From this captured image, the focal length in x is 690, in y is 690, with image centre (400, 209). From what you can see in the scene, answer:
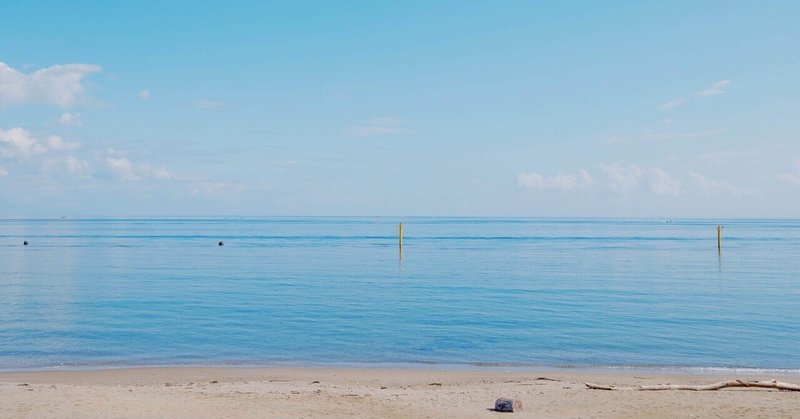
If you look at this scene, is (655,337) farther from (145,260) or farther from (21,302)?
(145,260)

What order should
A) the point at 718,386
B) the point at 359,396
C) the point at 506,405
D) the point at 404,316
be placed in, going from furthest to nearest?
the point at 404,316, the point at 718,386, the point at 359,396, the point at 506,405

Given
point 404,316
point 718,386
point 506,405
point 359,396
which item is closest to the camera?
point 506,405

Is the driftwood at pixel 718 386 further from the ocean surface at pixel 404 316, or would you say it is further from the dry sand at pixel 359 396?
the ocean surface at pixel 404 316

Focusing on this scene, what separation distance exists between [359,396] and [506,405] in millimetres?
2901

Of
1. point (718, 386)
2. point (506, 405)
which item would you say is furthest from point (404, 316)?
point (506, 405)

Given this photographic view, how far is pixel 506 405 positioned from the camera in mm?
12180

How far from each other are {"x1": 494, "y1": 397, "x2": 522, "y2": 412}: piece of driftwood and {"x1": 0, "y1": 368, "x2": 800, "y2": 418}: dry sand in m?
0.16

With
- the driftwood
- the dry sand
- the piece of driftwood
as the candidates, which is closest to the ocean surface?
the dry sand

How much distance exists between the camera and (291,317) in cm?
2584

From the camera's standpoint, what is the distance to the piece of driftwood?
12.2m

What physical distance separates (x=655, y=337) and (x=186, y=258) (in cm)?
4784

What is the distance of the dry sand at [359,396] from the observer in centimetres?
1177

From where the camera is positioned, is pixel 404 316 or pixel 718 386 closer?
pixel 718 386

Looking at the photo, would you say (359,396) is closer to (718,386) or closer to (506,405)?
(506,405)
